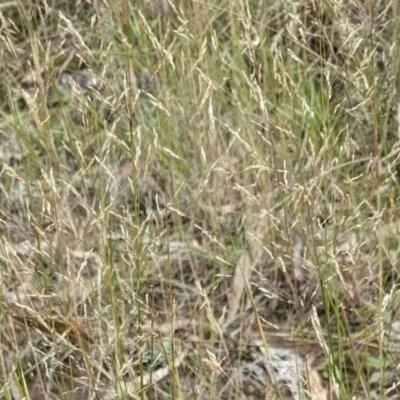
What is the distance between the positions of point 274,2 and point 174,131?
1.79 ft

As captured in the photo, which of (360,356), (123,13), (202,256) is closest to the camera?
(123,13)

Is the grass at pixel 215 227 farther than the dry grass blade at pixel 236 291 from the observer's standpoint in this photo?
No

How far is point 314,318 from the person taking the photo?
118 cm

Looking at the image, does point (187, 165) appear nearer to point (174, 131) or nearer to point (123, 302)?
point (174, 131)

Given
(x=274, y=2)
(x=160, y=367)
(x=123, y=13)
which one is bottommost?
(x=160, y=367)

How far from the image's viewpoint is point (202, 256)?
1.89 metres

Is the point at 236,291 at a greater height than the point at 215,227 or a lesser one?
lesser

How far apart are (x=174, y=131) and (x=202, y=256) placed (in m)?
0.38

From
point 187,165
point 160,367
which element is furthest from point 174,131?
point 160,367

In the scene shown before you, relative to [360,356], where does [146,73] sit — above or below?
above

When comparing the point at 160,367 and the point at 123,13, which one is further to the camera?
the point at 160,367

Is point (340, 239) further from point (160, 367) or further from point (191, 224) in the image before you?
point (160, 367)

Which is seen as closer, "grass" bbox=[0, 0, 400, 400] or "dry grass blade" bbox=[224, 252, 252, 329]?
"grass" bbox=[0, 0, 400, 400]

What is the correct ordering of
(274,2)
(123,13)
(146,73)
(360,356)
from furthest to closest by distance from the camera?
1. (146,73)
2. (274,2)
3. (360,356)
4. (123,13)
